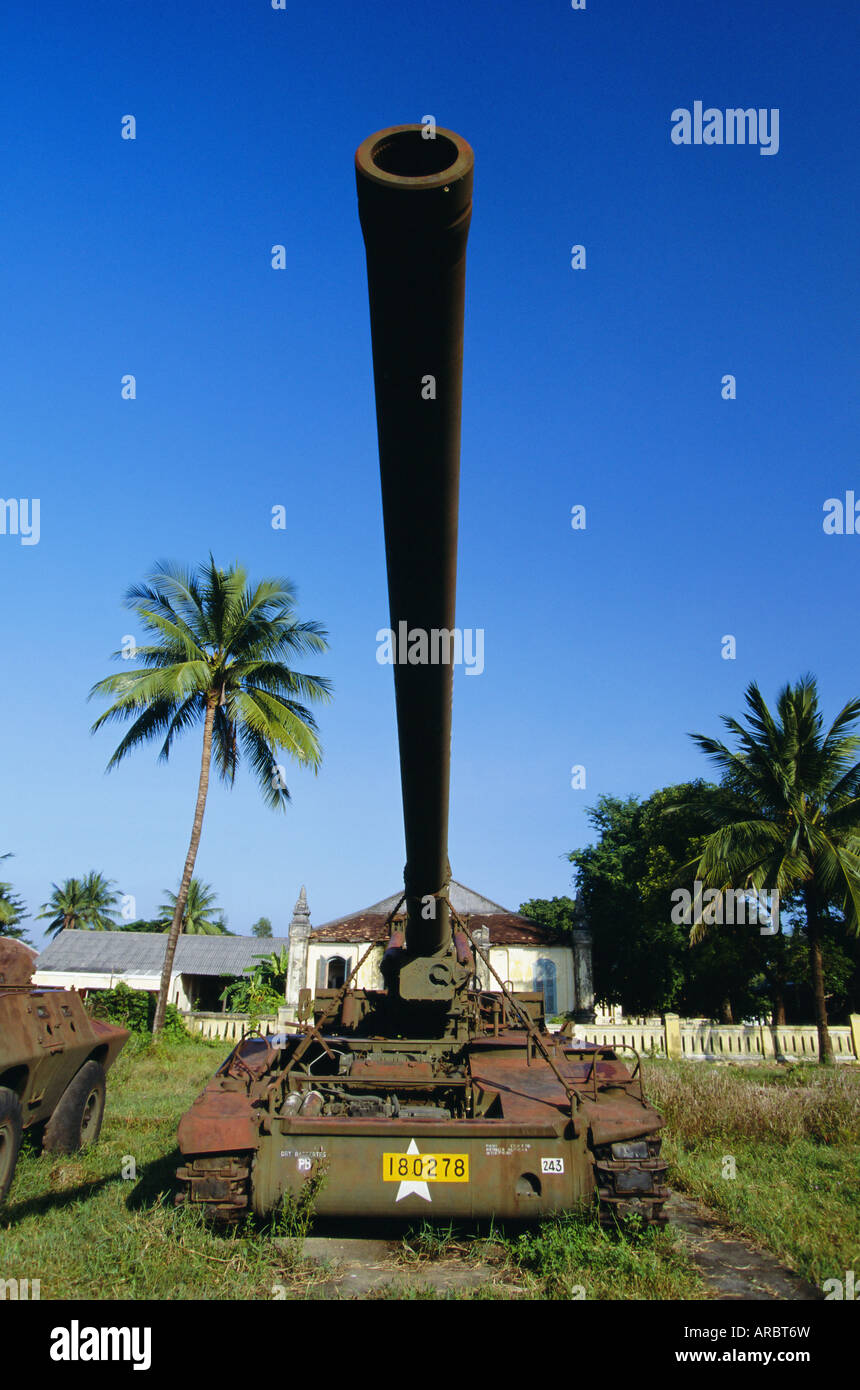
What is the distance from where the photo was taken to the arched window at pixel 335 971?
27394 mm

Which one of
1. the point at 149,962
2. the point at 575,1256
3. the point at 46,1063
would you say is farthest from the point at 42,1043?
the point at 149,962

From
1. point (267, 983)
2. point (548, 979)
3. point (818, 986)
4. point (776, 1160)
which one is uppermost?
point (818, 986)

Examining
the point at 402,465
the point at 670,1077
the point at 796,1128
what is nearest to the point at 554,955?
the point at 670,1077

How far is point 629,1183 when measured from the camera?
16.3 feet

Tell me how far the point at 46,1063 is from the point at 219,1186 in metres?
2.73

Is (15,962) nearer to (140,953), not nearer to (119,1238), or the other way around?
(119,1238)

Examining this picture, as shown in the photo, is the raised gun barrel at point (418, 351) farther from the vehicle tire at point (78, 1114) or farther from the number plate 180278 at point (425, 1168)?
the vehicle tire at point (78, 1114)

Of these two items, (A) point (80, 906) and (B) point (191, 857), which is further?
(A) point (80, 906)

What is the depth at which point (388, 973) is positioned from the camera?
22.2ft

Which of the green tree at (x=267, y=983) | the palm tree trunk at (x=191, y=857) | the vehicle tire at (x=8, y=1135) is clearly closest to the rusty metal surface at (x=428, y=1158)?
the vehicle tire at (x=8, y=1135)

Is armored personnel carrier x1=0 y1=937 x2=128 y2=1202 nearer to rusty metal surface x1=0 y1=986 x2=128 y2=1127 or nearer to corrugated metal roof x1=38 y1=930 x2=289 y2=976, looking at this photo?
rusty metal surface x1=0 y1=986 x2=128 y2=1127

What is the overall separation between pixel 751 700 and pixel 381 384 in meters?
18.0

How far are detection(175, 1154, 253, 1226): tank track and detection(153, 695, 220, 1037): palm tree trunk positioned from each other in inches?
449

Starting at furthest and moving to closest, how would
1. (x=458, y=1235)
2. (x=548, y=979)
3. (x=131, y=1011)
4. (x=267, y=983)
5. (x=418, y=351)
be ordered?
1. (x=267, y=983)
2. (x=548, y=979)
3. (x=131, y=1011)
4. (x=458, y=1235)
5. (x=418, y=351)
